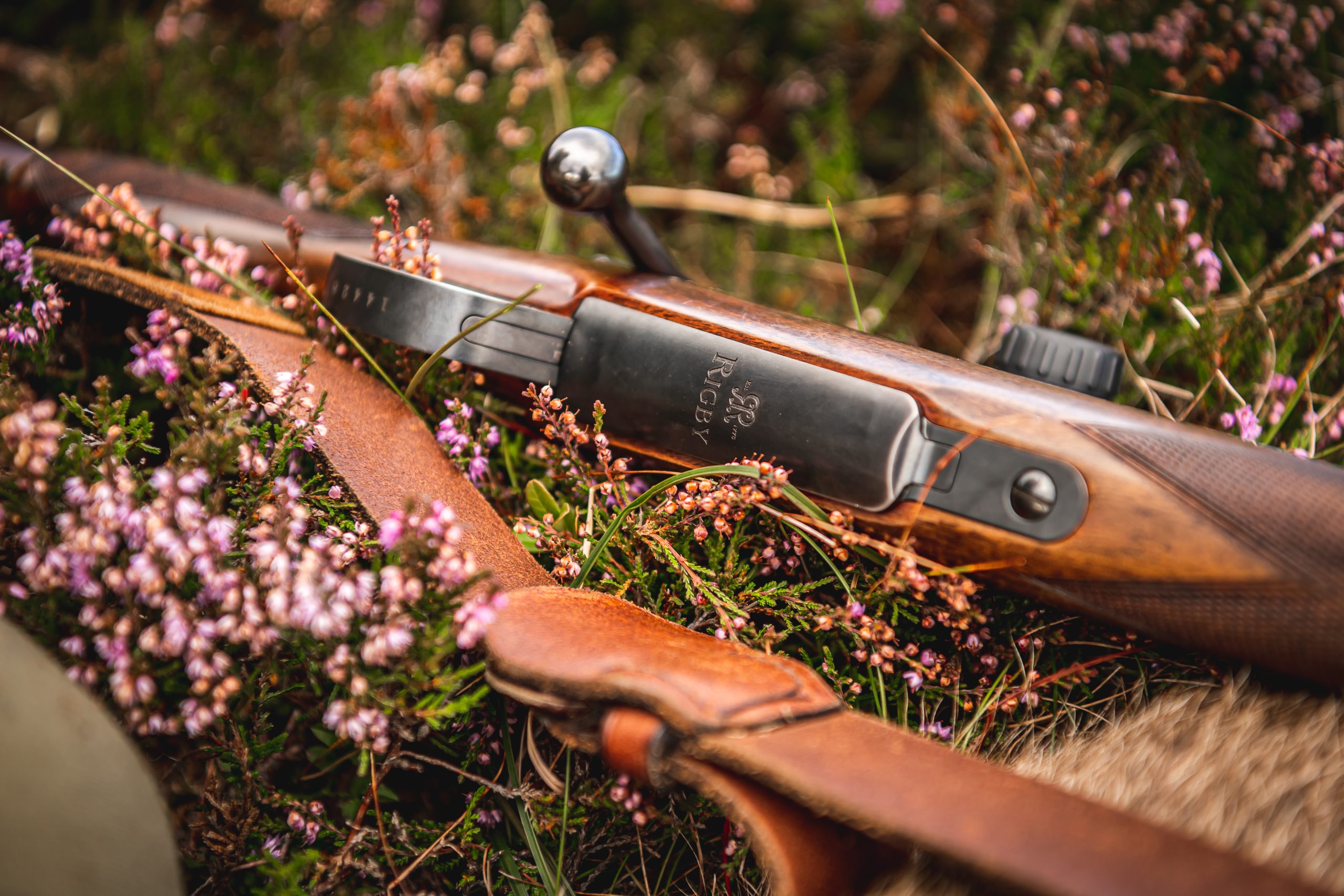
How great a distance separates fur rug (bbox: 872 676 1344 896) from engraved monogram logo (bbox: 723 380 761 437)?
532mm

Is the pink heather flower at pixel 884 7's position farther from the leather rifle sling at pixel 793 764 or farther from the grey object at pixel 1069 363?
the leather rifle sling at pixel 793 764

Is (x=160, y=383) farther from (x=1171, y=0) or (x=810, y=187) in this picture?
(x=1171, y=0)

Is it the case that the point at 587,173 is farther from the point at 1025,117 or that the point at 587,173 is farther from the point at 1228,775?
the point at 1228,775

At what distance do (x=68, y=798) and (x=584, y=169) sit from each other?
93cm

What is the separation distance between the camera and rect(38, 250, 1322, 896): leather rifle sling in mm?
667

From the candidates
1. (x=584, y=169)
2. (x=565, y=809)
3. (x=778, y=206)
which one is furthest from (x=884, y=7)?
(x=565, y=809)

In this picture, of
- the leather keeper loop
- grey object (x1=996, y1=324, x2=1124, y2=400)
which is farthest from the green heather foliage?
grey object (x1=996, y1=324, x2=1124, y2=400)

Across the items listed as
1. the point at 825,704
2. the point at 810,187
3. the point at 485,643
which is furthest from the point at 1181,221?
the point at 485,643

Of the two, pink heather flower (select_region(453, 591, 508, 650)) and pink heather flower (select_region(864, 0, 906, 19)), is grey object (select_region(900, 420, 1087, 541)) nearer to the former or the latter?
pink heather flower (select_region(453, 591, 508, 650))

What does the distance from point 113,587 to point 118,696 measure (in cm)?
11

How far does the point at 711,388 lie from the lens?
103cm

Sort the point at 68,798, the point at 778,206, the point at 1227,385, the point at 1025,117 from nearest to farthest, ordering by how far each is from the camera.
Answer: the point at 68,798 < the point at 1227,385 < the point at 1025,117 < the point at 778,206

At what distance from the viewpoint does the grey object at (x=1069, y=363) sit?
3.42 ft

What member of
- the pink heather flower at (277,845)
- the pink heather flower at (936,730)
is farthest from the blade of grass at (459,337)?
the pink heather flower at (936,730)
